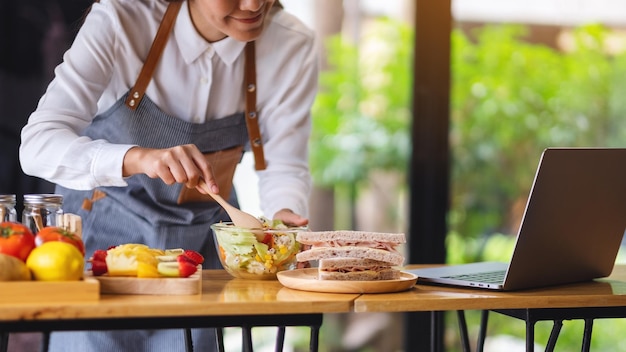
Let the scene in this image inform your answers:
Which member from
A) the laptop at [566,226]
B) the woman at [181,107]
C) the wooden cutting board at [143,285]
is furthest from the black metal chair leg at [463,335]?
the wooden cutting board at [143,285]

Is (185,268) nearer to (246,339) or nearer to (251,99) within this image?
(246,339)

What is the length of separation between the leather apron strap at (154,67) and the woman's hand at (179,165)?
1.78ft

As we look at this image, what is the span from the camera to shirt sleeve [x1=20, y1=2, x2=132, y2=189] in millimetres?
1964

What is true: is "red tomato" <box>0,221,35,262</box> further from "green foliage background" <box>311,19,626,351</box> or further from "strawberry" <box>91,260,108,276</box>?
"green foliage background" <box>311,19,626,351</box>

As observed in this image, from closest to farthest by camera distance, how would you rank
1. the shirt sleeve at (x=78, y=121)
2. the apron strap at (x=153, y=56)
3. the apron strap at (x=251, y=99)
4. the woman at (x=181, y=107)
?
the shirt sleeve at (x=78, y=121) → the woman at (x=181, y=107) → the apron strap at (x=153, y=56) → the apron strap at (x=251, y=99)

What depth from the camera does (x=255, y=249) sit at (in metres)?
1.81

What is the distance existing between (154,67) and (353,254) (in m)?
0.95

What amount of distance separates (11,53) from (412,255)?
5.89 feet

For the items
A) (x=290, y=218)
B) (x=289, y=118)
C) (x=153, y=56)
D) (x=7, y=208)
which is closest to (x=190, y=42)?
(x=153, y=56)

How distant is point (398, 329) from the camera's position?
379 cm

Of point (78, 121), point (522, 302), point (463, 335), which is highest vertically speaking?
point (78, 121)

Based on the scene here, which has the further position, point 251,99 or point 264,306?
point 251,99

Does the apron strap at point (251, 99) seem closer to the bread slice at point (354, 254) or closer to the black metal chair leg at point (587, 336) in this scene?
the bread slice at point (354, 254)

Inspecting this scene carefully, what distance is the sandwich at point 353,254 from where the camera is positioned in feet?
5.47
